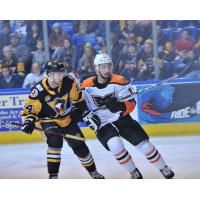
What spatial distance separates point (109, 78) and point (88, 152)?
571 mm

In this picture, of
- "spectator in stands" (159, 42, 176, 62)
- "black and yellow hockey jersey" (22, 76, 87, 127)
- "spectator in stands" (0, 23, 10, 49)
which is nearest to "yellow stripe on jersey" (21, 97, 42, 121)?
"black and yellow hockey jersey" (22, 76, 87, 127)

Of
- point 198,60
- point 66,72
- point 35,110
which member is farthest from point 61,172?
point 198,60

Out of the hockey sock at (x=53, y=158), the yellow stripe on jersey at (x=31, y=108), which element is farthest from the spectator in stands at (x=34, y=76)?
the hockey sock at (x=53, y=158)

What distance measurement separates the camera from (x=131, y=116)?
3.43 meters

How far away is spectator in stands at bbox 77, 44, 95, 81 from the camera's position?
11.1ft

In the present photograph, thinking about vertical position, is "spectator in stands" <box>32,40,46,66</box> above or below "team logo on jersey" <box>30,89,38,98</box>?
above

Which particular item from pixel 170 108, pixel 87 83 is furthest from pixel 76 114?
pixel 170 108

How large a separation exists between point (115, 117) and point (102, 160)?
0.33m

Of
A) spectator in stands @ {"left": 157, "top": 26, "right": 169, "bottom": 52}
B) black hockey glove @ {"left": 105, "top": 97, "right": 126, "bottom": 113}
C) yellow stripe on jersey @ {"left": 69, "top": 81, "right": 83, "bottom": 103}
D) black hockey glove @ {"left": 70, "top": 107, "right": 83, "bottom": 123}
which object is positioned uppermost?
spectator in stands @ {"left": 157, "top": 26, "right": 169, "bottom": 52}

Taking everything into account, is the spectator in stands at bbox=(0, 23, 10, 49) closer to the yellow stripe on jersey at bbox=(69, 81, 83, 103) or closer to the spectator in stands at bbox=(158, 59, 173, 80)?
the yellow stripe on jersey at bbox=(69, 81, 83, 103)

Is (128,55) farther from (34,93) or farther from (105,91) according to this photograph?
(34,93)

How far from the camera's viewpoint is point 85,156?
11.4ft

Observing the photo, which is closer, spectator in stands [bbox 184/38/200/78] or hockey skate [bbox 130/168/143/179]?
spectator in stands [bbox 184/38/200/78]
